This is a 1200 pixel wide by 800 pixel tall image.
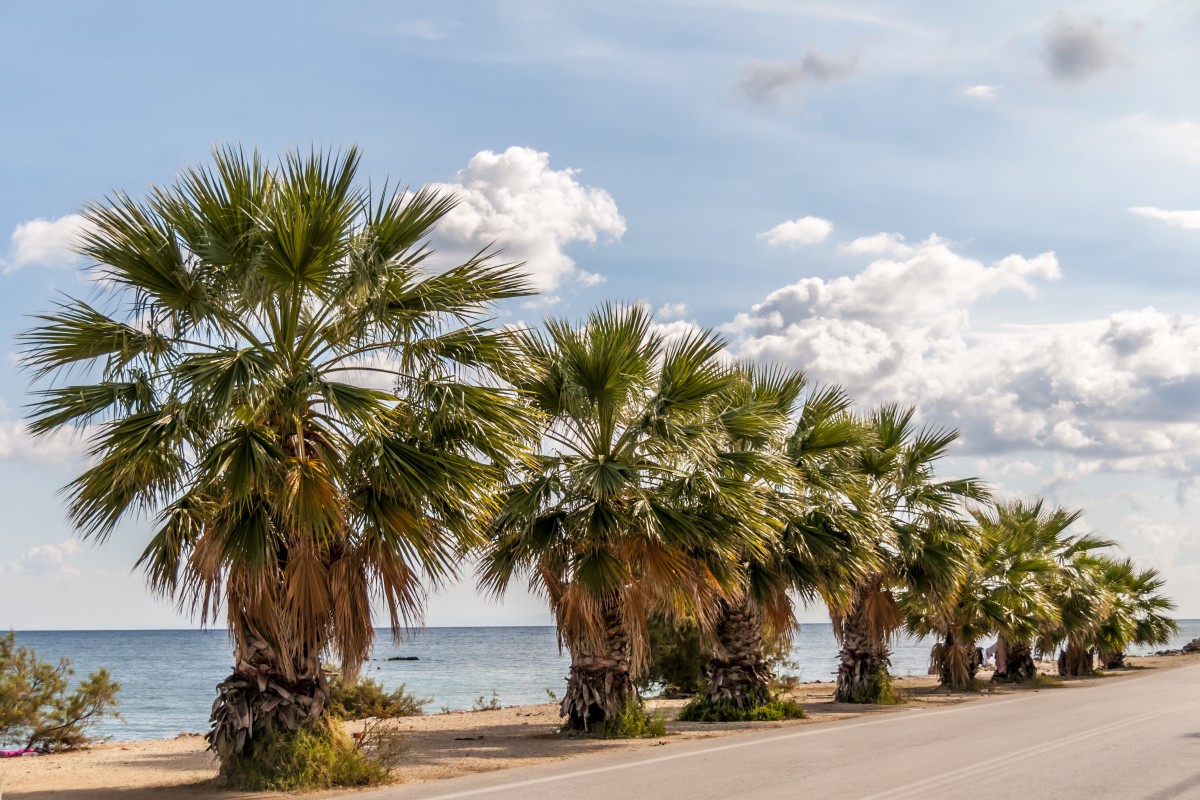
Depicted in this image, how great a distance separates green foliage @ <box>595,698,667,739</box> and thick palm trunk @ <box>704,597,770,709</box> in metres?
3.49

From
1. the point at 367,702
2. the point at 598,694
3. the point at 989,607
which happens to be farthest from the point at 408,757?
the point at 989,607

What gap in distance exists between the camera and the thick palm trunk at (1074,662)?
143 feet

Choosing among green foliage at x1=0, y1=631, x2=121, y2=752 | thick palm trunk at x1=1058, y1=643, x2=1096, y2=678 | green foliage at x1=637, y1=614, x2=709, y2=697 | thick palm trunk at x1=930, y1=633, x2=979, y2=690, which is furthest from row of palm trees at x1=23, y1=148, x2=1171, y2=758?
thick palm trunk at x1=1058, y1=643, x2=1096, y2=678

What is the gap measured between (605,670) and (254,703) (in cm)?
618

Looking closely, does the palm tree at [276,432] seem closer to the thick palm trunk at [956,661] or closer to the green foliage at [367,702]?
the green foliage at [367,702]

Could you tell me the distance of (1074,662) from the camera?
144ft

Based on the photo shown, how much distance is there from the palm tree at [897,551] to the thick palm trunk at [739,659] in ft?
15.9

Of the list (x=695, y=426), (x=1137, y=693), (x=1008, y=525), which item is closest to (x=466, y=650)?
(x=1008, y=525)

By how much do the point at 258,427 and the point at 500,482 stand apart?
109 inches

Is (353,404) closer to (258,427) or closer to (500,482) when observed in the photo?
(258,427)

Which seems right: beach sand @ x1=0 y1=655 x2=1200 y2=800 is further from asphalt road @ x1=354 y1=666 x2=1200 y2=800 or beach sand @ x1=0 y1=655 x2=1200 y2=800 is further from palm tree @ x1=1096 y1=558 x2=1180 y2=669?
palm tree @ x1=1096 y1=558 x2=1180 y2=669

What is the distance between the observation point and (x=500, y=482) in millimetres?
11609

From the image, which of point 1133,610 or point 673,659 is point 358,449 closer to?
point 673,659

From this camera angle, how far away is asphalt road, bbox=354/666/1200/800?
9.84 m
